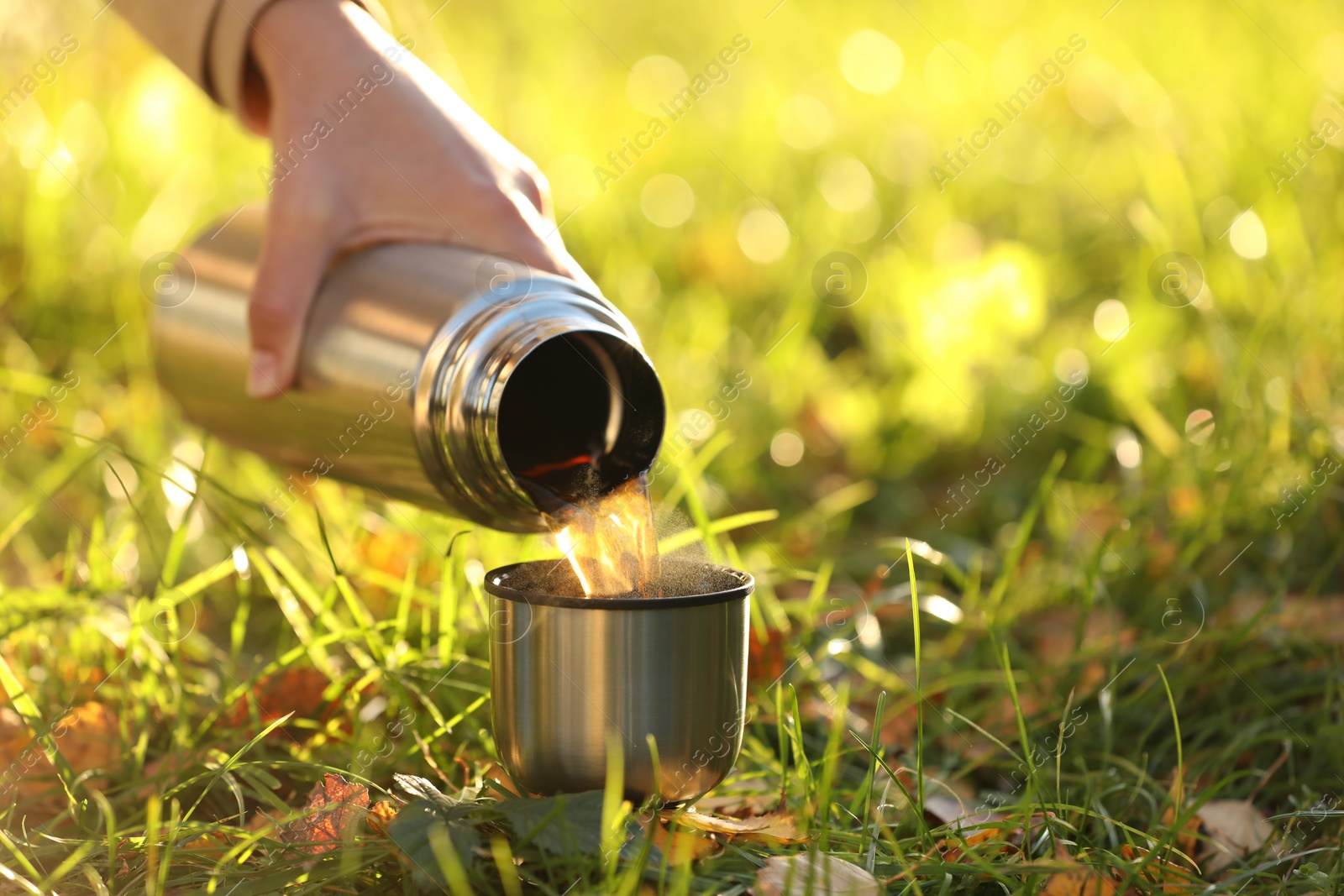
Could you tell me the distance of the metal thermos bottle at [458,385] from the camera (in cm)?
131

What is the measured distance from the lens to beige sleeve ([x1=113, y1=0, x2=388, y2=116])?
164cm

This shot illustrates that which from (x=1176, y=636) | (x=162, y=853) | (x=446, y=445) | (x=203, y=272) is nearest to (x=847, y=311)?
(x=1176, y=636)

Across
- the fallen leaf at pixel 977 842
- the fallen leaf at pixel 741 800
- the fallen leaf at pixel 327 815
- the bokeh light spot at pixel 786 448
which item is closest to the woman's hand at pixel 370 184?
the fallen leaf at pixel 327 815

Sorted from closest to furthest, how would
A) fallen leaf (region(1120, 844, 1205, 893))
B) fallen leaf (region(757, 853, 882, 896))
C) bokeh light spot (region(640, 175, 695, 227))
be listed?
fallen leaf (region(757, 853, 882, 896)) < fallen leaf (region(1120, 844, 1205, 893)) < bokeh light spot (region(640, 175, 695, 227))

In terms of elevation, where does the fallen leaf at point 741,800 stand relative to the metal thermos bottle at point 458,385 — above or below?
below

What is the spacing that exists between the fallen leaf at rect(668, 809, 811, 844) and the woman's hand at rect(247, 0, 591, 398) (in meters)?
0.63

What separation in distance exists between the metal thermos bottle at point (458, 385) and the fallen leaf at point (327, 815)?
1.07ft

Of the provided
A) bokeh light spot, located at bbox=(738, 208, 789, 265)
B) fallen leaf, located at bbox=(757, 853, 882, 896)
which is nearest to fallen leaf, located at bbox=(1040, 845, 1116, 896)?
fallen leaf, located at bbox=(757, 853, 882, 896)

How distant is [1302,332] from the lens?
2.36m

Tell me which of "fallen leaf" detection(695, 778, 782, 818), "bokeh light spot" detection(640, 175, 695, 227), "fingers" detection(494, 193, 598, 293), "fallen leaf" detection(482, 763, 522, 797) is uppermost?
"fingers" detection(494, 193, 598, 293)

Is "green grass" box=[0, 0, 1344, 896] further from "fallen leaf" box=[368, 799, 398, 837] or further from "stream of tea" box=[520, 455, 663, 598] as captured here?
"stream of tea" box=[520, 455, 663, 598]

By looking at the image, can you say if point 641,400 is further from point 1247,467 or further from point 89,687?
point 1247,467

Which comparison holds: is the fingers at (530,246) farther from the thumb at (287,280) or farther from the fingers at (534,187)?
the thumb at (287,280)

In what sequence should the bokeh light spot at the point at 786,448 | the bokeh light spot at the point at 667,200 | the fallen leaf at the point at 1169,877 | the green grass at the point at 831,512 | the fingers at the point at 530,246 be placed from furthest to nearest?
the bokeh light spot at the point at 667,200 → the bokeh light spot at the point at 786,448 → the fingers at the point at 530,246 → the green grass at the point at 831,512 → the fallen leaf at the point at 1169,877
